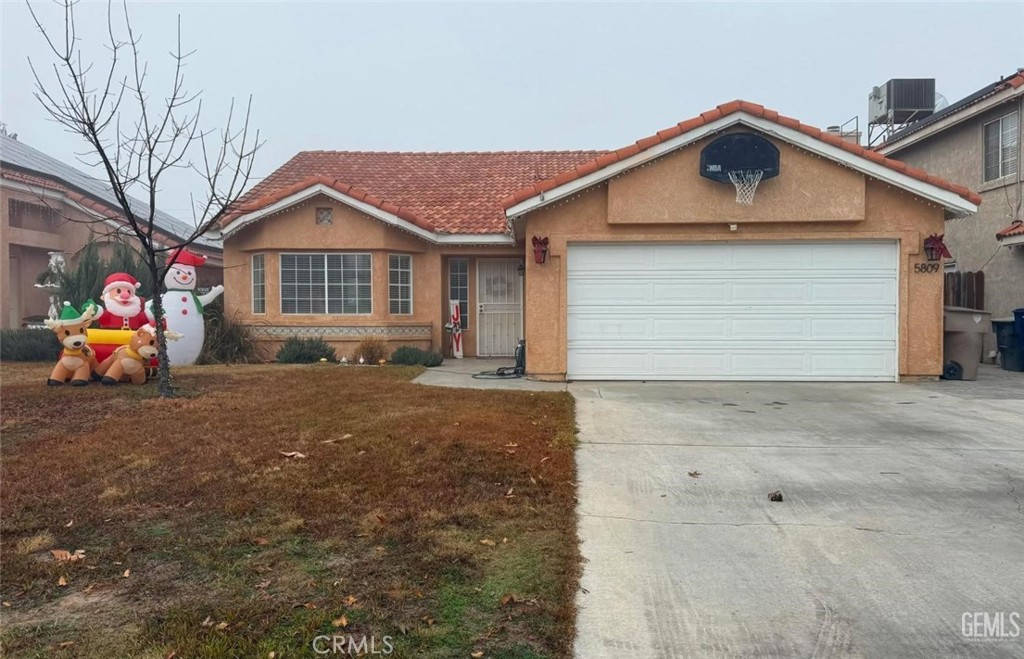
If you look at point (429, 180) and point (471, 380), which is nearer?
point (471, 380)

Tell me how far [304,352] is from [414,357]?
2.26m

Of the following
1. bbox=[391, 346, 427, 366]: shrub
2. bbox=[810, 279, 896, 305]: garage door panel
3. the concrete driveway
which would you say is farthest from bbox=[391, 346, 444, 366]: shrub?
bbox=[810, 279, 896, 305]: garage door panel

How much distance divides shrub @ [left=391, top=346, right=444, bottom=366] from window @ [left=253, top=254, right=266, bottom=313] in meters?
3.26

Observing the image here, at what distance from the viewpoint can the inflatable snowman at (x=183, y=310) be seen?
12.7 metres

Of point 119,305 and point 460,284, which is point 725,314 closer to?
point 460,284

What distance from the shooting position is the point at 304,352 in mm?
13922

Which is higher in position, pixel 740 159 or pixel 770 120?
pixel 770 120

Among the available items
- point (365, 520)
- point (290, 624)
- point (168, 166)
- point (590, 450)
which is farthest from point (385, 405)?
point (290, 624)

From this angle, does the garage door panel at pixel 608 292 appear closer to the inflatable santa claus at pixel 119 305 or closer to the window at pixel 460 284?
the window at pixel 460 284

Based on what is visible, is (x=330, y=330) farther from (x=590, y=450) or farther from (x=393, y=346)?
(x=590, y=450)

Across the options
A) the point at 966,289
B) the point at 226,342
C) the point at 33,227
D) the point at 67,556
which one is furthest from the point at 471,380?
the point at 33,227

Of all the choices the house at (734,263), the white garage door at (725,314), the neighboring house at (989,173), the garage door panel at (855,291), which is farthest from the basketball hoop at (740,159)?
the neighboring house at (989,173)

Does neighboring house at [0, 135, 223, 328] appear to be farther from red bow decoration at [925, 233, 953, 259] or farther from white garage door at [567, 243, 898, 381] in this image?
red bow decoration at [925, 233, 953, 259]
